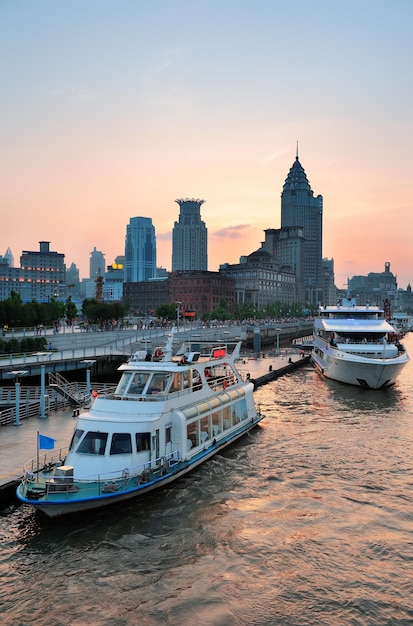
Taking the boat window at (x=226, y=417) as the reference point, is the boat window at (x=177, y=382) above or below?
above

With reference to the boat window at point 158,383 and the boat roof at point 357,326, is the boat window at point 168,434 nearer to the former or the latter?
the boat window at point 158,383

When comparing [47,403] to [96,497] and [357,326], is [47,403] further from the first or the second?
[357,326]

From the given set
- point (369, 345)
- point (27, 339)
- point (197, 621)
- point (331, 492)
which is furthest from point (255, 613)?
point (27, 339)

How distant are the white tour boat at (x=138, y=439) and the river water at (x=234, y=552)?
1197 millimetres

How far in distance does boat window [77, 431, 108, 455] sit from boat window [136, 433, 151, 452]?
4.61 feet

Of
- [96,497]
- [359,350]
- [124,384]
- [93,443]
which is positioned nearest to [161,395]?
[124,384]

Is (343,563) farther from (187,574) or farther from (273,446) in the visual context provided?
(273,446)

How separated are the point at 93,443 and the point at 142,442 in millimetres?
2135

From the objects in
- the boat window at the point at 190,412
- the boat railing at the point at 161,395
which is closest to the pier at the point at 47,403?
the boat railing at the point at 161,395

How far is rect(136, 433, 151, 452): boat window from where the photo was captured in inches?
918

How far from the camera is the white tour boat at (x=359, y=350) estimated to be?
5512 centimetres

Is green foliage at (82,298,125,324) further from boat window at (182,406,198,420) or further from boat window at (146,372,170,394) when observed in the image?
boat window at (146,372,170,394)

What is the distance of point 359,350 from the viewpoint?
58438mm

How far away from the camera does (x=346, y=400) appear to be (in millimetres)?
50781
